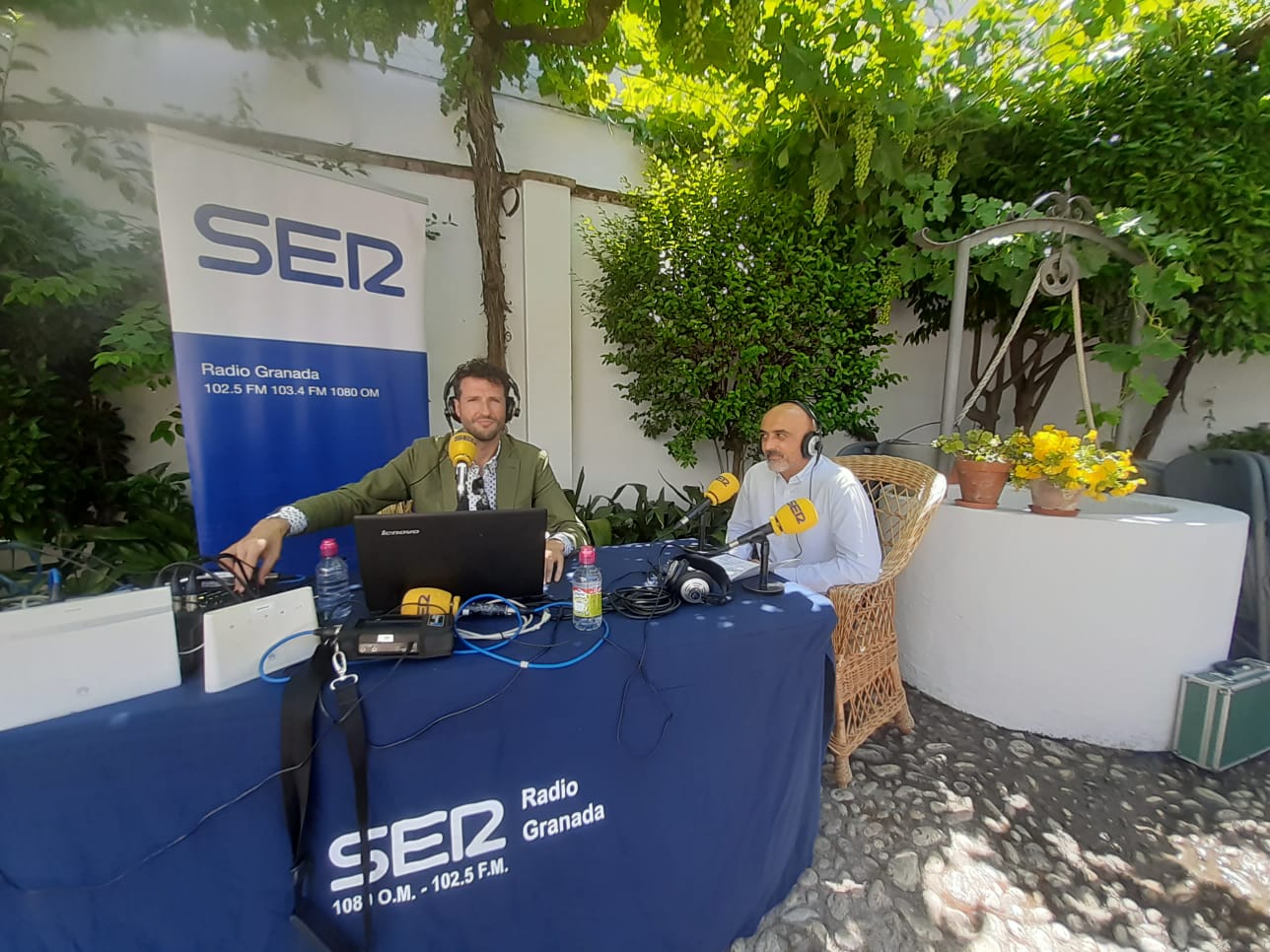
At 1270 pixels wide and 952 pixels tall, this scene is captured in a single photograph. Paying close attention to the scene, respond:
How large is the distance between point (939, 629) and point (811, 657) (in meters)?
1.40

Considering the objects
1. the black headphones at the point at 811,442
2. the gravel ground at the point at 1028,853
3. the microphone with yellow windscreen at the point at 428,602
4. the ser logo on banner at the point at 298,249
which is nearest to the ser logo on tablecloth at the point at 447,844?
the microphone with yellow windscreen at the point at 428,602

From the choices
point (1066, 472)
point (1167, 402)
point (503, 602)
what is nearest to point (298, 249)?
point (503, 602)

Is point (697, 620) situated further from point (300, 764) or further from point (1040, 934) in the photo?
point (1040, 934)

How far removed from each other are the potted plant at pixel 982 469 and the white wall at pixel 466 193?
2223 mm

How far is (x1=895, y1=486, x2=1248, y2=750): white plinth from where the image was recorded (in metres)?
2.04

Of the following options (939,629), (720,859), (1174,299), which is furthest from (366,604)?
(1174,299)

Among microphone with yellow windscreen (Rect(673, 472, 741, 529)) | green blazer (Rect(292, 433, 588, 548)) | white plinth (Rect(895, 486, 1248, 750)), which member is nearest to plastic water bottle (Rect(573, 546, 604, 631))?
microphone with yellow windscreen (Rect(673, 472, 741, 529))

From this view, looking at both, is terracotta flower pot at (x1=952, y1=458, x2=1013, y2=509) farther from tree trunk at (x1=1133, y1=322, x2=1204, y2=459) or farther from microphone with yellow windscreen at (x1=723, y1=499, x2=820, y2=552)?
tree trunk at (x1=1133, y1=322, x2=1204, y2=459)

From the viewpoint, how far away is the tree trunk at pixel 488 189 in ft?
10.0

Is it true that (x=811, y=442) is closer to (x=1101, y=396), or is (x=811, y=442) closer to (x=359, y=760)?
(x=359, y=760)

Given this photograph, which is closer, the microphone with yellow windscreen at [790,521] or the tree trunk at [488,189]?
the microphone with yellow windscreen at [790,521]

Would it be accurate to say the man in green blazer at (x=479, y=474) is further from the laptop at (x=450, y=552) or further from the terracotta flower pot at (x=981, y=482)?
the terracotta flower pot at (x=981, y=482)

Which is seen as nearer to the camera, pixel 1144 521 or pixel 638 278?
pixel 1144 521

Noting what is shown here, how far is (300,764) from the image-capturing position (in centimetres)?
95
